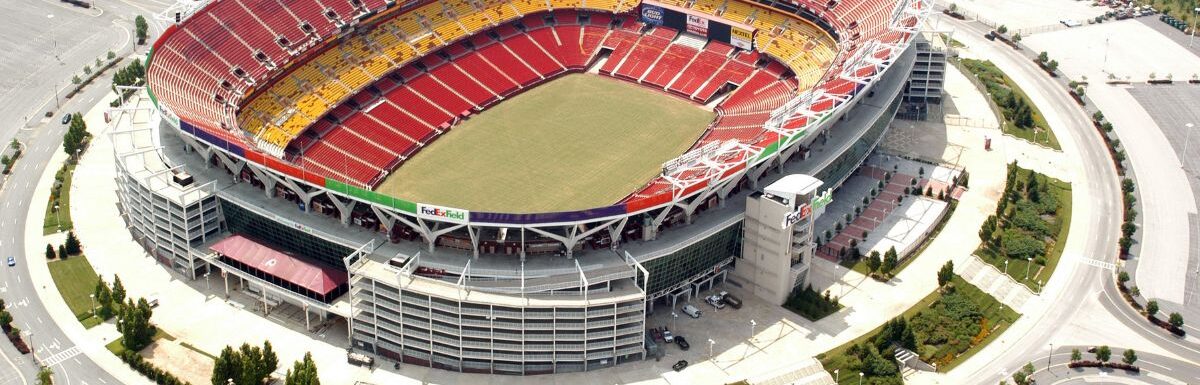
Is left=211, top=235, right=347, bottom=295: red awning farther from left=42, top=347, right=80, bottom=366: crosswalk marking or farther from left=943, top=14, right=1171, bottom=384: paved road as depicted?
left=943, top=14, right=1171, bottom=384: paved road

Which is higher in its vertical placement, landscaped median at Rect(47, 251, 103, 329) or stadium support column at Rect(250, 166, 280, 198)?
stadium support column at Rect(250, 166, 280, 198)

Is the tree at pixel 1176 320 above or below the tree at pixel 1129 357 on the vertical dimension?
above

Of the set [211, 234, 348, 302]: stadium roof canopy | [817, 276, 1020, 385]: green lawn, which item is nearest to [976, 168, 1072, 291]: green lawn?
[817, 276, 1020, 385]: green lawn

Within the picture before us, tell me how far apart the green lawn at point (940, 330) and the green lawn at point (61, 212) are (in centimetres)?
10772

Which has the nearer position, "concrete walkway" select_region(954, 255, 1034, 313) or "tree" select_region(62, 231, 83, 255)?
"concrete walkway" select_region(954, 255, 1034, 313)

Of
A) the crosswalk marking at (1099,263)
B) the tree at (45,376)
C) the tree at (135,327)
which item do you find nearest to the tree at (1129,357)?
→ the crosswalk marking at (1099,263)

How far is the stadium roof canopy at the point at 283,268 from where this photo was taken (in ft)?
512

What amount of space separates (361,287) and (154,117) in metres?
57.0

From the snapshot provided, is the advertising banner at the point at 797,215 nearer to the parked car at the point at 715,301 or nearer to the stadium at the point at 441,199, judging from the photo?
the stadium at the point at 441,199

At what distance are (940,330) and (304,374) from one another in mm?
76342

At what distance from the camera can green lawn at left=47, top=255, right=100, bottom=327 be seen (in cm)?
15962

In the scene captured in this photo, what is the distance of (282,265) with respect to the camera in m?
160

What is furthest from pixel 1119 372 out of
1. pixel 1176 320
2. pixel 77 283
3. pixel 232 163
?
pixel 77 283

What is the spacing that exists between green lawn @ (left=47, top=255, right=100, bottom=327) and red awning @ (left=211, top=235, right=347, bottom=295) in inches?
678
